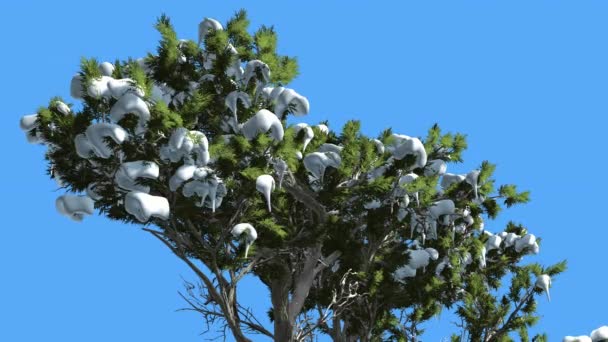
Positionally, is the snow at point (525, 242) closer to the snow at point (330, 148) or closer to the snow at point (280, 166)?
the snow at point (330, 148)

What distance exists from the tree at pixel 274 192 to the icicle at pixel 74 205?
0.03 metres

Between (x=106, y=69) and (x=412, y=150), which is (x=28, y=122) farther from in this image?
(x=412, y=150)

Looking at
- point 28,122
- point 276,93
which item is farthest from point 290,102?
point 28,122

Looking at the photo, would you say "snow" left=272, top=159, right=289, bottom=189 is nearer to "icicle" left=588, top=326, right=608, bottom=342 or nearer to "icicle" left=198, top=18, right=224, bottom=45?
"icicle" left=198, top=18, right=224, bottom=45

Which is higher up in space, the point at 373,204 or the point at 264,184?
the point at 373,204

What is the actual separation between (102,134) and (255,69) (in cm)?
333

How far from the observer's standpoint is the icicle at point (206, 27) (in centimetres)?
1572

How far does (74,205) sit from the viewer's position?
44.7ft

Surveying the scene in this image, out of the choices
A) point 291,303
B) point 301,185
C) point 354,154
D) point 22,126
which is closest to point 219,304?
point 291,303

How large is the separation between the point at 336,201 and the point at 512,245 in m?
5.56

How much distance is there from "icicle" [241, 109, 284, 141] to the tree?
0.02 meters

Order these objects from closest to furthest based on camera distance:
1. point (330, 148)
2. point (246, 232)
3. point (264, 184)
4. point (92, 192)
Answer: point (264, 184)
point (246, 232)
point (92, 192)
point (330, 148)

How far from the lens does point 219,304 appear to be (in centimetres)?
1627

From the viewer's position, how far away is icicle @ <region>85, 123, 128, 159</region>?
13.0m
